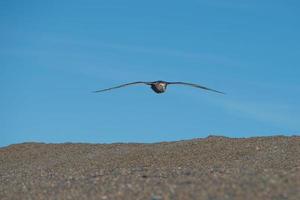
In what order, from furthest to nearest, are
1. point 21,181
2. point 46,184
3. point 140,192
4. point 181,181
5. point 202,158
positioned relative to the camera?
point 202,158 < point 21,181 < point 46,184 < point 181,181 < point 140,192

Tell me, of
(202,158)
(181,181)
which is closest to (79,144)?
(202,158)

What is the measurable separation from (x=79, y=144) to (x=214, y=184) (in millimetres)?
17933

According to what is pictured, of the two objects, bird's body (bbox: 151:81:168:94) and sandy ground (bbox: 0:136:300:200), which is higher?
bird's body (bbox: 151:81:168:94)

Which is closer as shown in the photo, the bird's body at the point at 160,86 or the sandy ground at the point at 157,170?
the sandy ground at the point at 157,170

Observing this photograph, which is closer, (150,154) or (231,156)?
(231,156)

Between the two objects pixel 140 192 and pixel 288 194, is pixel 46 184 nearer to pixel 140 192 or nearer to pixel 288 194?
pixel 140 192

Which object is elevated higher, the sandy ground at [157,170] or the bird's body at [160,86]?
the bird's body at [160,86]

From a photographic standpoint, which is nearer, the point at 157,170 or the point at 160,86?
the point at 157,170

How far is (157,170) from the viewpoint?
1689 cm

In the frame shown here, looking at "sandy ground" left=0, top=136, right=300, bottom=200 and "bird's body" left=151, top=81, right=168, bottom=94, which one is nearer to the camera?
"sandy ground" left=0, top=136, right=300, bottom=200

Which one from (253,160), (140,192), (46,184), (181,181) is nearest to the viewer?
(140,192)

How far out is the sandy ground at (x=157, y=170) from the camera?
11755 mm

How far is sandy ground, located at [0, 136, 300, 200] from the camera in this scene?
11.8 m

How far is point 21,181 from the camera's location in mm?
17641
